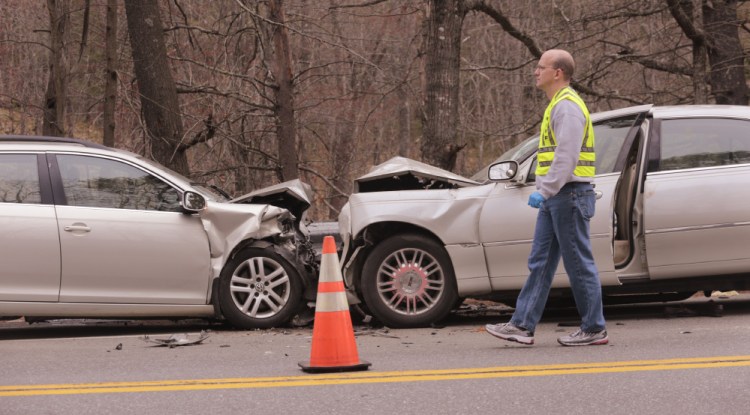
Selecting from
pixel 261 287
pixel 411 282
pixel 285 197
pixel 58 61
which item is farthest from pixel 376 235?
pixel 58 61

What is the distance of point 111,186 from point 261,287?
1.46 m

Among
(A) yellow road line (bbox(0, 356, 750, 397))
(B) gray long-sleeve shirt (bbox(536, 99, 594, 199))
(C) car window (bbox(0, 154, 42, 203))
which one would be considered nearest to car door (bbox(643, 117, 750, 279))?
(B) gray long-sleeve shirt (bbox(536, 99, 594, 199))

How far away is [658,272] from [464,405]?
347cm

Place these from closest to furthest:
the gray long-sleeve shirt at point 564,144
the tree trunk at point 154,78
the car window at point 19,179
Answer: the gray long-sleeve shirt at point 564,144
the car window at point 19,179
the tree trunk at point 154,78

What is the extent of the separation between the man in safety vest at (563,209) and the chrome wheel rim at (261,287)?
2132 mm

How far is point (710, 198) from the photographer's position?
8.28 metres

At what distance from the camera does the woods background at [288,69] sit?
1267 centimetres

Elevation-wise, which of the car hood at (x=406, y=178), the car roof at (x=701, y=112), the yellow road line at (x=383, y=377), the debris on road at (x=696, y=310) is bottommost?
the yellow road line at (x=383, y=377)

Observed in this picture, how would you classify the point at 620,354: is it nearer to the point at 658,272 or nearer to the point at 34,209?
the point at 658,272

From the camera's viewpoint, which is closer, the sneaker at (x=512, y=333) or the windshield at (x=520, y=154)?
the sneaker at (x=512, y=333)

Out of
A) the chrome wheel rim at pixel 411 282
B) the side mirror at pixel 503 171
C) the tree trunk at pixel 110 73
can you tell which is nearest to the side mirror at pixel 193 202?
the chrome wheel rim at pixel 411 282

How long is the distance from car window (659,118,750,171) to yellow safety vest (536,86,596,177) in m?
1.50

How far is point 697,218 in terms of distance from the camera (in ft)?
27.1

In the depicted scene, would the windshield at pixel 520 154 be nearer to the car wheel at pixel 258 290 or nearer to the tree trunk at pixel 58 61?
the car wheel at pixel 258 290
